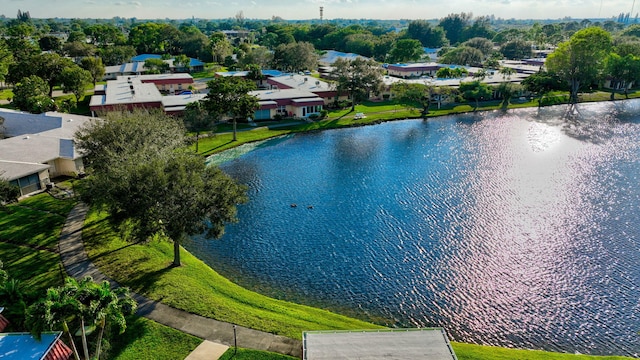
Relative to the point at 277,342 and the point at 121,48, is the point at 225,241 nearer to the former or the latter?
the point at 277,342

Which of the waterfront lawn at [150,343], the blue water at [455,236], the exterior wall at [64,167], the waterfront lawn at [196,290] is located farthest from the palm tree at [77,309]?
the exterior wall at [64,167]

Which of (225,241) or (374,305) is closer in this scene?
(374,305)

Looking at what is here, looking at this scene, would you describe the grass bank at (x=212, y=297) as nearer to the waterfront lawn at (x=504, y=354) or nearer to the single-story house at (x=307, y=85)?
the waterfront lawn at (x=504, y=354)

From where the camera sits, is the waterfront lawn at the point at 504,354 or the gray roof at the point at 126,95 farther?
the gray roof at the point at 126,95

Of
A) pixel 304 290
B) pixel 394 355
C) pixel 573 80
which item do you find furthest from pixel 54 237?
pixel 573 80

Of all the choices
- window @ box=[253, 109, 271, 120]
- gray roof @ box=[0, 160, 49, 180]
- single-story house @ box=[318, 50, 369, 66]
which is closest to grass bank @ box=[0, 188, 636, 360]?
gray roof @ box=[0, 160, 49, 180]

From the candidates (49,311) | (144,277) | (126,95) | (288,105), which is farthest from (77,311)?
(126,95)
